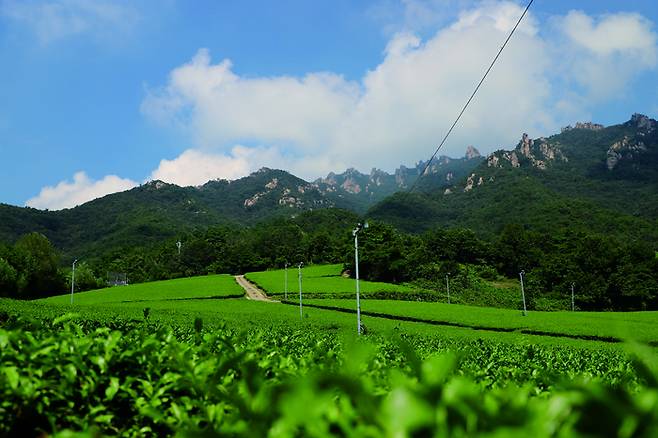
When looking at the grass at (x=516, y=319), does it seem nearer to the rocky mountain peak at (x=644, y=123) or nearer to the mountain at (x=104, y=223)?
the mountain at (x=104, y=223)

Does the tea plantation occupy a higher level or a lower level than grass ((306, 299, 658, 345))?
higher

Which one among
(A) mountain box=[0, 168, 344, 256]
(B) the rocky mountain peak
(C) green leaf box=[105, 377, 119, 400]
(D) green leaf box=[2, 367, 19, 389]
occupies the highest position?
(B) the rocky mountain peak

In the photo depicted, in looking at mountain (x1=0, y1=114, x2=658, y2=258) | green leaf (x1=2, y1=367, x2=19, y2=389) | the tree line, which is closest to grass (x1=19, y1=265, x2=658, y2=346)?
the tree line

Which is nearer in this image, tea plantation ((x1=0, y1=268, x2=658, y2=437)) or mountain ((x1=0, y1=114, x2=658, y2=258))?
tea plantation ((x1=0, y1=268, x2=658, y2=437))

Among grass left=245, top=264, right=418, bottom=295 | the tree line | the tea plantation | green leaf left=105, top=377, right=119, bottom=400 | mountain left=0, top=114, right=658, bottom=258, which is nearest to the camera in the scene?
the tea plantation

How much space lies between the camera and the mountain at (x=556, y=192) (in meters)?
123

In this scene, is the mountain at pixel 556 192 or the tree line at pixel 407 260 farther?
the mountain at pixel 556 192

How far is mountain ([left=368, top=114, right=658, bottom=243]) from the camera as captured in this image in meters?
123

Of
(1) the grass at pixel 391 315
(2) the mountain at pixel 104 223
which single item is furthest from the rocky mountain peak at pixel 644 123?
(1) the grass at pixel 391 315

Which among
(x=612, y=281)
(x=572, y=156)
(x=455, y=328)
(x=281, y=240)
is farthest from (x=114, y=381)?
(x=572, y=156)

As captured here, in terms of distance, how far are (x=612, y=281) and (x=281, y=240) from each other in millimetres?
63322

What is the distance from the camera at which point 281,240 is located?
113 metres

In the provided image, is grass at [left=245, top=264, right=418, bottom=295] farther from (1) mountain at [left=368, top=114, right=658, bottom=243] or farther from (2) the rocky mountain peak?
(2) the rocky mountain peak

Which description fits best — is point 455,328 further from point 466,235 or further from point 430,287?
point 466,235
